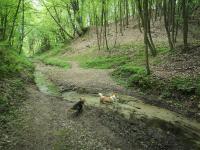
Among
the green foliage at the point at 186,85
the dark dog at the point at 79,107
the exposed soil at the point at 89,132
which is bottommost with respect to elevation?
the exposed soil at the point at 89,132

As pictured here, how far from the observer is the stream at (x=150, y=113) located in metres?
9.80

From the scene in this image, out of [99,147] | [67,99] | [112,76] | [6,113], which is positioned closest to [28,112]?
[6,113]

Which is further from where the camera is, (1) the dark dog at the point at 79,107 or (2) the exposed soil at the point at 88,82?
(2) the exposed soil at the point at 88,82

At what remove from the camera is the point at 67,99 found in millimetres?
14305

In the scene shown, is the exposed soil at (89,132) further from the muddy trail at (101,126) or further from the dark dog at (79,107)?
the dark dog at (79,107)

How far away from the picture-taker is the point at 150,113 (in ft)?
38.5

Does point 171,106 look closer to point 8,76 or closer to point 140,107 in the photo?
point 140,107

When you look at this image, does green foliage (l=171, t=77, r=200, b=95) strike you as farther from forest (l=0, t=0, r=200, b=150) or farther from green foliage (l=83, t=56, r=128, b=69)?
green foliage (l=83, t=56, r=128, b=69)

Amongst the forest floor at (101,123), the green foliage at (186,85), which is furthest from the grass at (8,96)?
the green foliage at (186,85)

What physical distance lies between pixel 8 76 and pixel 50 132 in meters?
6.94

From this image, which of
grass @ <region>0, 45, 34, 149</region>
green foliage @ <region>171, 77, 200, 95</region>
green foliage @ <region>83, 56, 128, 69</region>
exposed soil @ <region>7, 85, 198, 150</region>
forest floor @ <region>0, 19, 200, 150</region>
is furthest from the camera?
green foliage @ <region>83, 56, 128, 69</region>

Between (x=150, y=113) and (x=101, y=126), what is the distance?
2.71m

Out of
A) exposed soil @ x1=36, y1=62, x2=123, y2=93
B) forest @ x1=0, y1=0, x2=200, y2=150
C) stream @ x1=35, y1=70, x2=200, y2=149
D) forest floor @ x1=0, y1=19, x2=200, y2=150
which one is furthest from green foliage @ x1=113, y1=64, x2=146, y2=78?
stream @ x1=35, y1=70, x2=200, y2=149

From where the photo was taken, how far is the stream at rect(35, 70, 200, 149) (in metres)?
9.80
